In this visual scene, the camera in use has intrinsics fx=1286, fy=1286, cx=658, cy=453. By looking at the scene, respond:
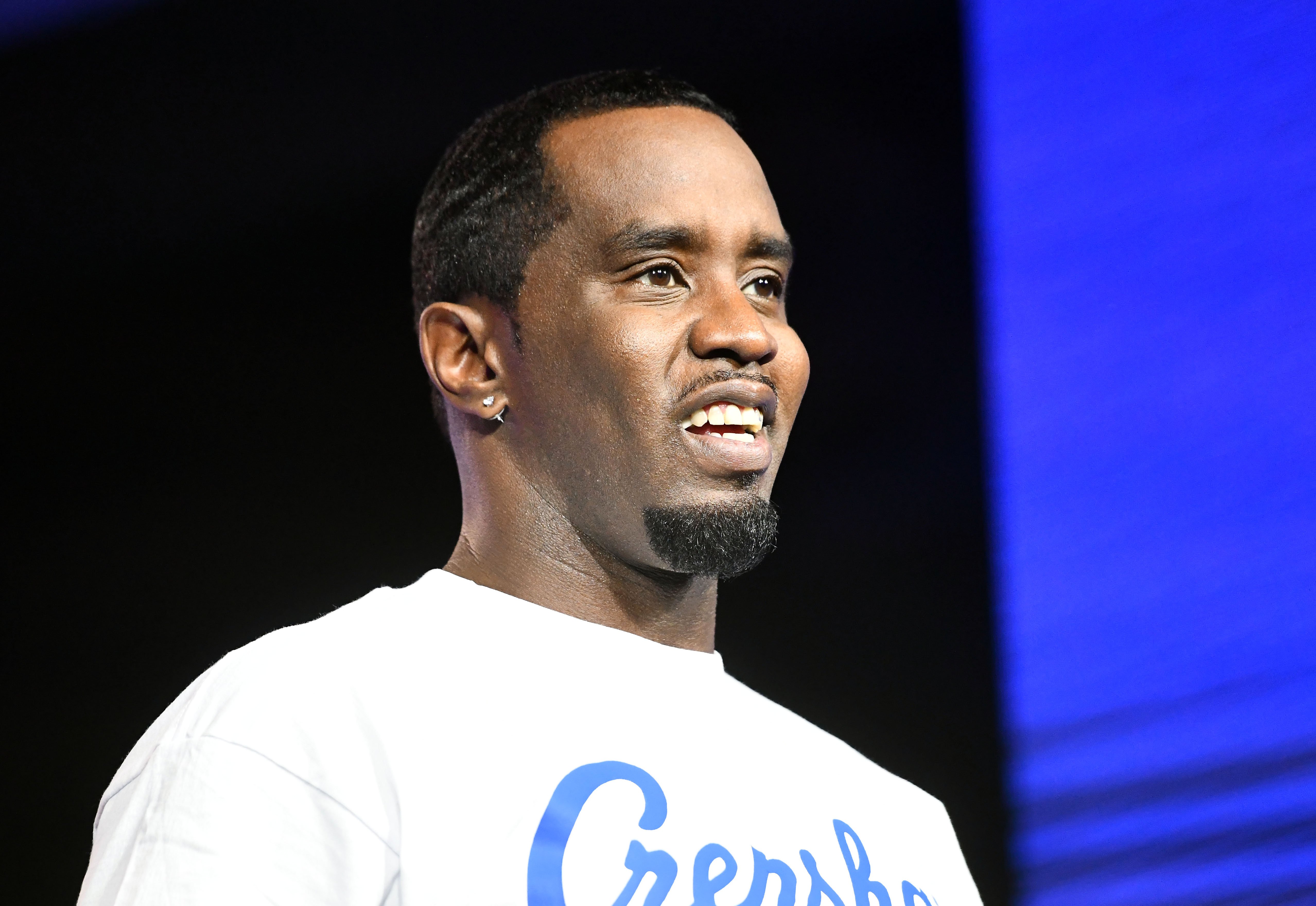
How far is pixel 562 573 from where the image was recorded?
1.19 meters

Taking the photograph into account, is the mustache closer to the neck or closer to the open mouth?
the open mouth

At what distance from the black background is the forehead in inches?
27.6

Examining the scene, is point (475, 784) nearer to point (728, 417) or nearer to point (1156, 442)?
point (728, 417)

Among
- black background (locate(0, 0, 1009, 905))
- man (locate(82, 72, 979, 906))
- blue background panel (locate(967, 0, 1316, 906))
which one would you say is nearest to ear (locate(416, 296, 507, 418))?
man (locate(82, 72, 979, 906))

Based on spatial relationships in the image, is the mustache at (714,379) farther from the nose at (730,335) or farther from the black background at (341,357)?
the black background at (341,357)

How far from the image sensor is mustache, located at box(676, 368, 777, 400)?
3.85ft

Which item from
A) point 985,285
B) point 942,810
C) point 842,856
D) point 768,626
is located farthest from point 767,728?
point 985,285

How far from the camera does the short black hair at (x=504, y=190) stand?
4.19 feet

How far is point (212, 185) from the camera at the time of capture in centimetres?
185

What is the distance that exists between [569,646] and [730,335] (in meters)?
0.32

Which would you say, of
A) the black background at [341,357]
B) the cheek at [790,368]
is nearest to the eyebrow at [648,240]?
the cheek at [790,368]

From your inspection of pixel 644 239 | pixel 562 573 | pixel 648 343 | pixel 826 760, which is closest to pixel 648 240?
pixel 644 239

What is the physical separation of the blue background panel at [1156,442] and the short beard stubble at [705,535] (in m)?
0.77

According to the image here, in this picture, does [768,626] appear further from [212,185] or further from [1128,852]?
[212,185]
